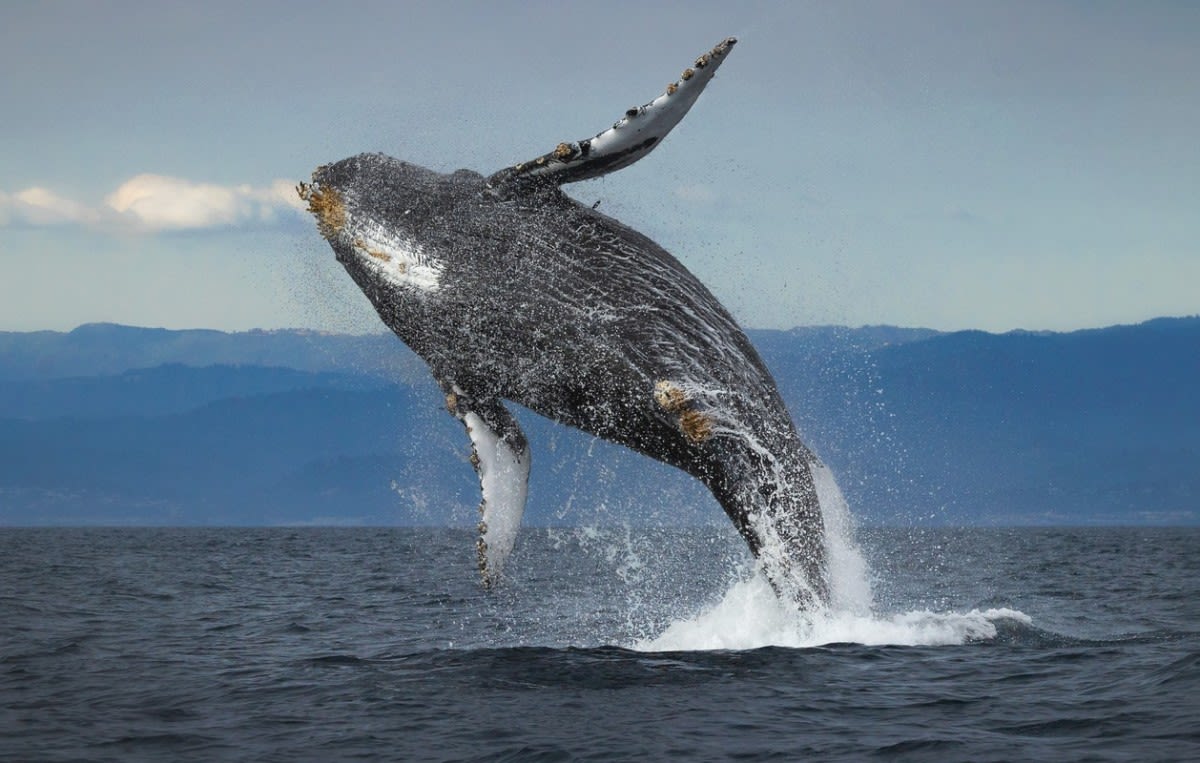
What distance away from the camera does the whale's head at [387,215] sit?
37.2 ft

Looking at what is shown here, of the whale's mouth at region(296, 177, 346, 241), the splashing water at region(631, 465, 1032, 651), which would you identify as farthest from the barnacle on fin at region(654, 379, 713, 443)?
the whale's mouth at region(296, 177, 346, 241)

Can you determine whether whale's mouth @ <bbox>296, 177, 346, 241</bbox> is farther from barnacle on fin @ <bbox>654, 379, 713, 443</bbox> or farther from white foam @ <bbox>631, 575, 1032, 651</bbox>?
white foam @ <bbox>631, 575, 1032, 651</bbox>

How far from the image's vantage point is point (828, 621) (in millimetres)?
13180

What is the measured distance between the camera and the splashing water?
1234 centimetres

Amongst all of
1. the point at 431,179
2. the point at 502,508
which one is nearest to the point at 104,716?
the point at 502,508

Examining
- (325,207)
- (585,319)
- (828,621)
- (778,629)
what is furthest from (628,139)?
(778,629)

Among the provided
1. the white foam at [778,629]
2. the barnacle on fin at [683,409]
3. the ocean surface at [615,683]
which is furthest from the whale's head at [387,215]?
the white foam at [778,629]

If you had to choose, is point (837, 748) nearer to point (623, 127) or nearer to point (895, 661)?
point (895, 661)

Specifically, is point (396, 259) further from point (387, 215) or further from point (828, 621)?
point (828, 621)

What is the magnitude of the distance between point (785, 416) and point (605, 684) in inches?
125

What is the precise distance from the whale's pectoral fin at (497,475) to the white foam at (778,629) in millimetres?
2714

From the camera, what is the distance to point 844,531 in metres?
12.5

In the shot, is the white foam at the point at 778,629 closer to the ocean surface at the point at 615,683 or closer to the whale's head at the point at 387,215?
the ocean surface at the point at 615,683

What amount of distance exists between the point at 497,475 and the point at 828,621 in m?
3.98
